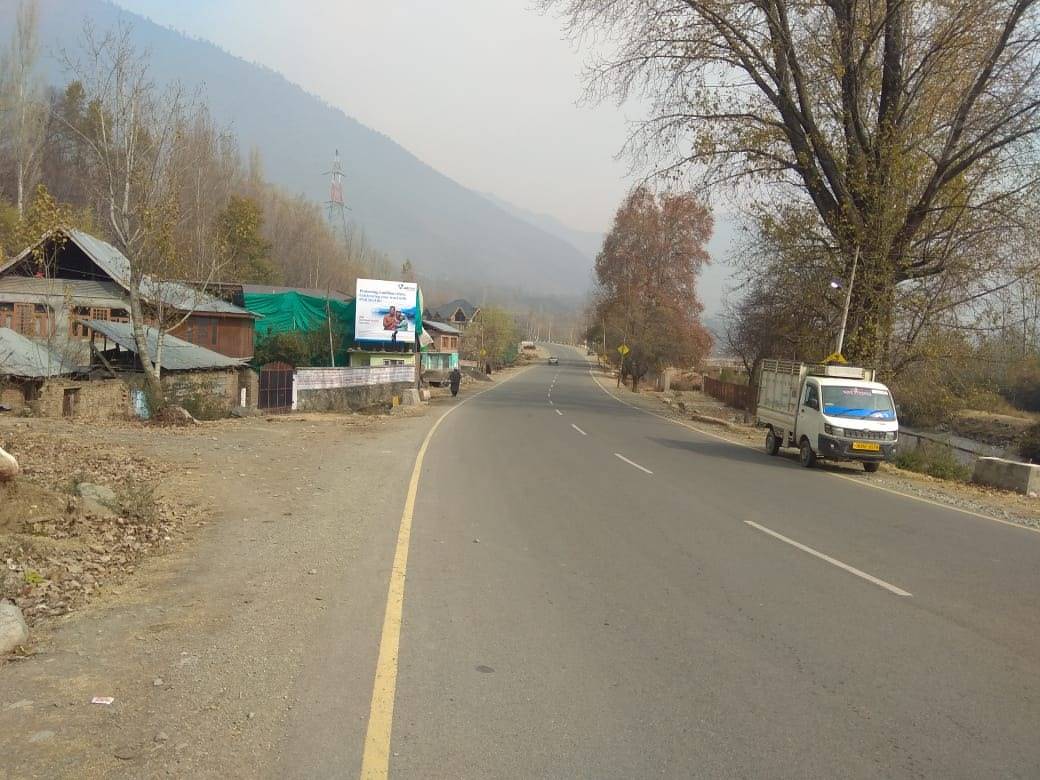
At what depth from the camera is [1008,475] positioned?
1652 cm

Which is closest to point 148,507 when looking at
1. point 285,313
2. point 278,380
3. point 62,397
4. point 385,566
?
point 385,566

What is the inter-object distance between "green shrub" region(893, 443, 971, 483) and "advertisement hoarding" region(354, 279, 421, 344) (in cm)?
3959

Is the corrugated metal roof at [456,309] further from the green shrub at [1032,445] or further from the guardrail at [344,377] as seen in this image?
the green shrub at [1032,445]

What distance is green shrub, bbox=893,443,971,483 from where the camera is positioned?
1895cm

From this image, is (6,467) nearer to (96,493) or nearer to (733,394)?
(96,493)

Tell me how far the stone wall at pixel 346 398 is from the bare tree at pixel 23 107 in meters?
26.0

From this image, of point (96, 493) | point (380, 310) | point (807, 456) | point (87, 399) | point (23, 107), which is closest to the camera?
point (96, 493)

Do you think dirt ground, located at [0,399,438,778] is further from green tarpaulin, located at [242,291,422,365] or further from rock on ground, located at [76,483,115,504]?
green tarpaulin, located at [242,291,422,365]

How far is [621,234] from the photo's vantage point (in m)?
69.8

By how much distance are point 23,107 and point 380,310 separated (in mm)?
24416

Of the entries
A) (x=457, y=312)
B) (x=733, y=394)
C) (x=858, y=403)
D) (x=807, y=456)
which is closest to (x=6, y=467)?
(x=807, y=456)

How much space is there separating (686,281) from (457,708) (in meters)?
66.2

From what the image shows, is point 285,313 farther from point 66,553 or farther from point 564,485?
point 66,553

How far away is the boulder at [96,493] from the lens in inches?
319
